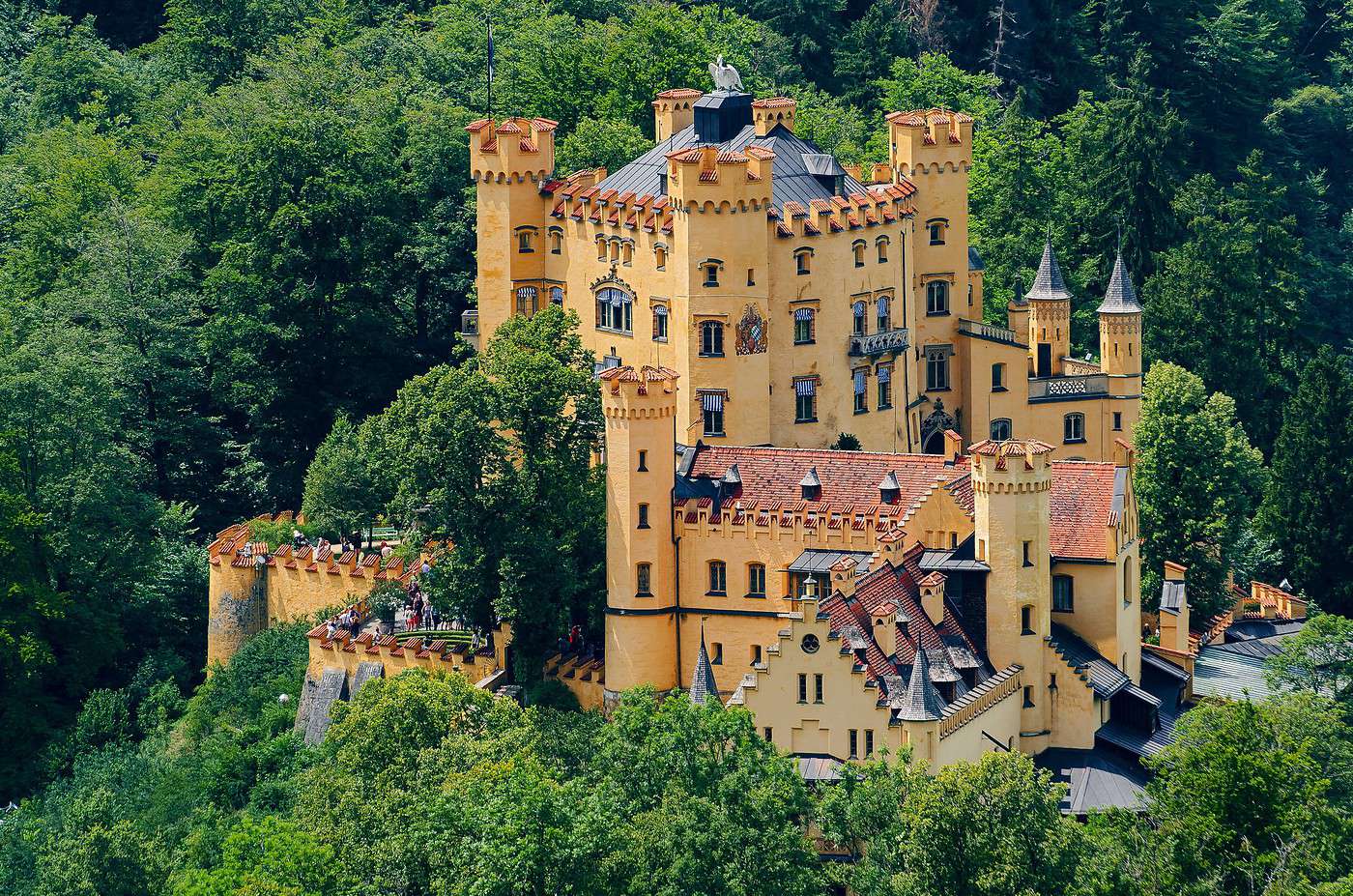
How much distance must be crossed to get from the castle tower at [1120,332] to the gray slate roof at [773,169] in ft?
37.6

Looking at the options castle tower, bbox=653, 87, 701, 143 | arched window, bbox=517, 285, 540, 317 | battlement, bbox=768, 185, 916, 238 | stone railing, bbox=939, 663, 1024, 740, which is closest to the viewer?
stone railing, bbox=939, 663, 1024, 740

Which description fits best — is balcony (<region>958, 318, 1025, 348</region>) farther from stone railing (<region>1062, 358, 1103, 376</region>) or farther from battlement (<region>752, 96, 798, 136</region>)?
battlement (<region>752, 96, 798, 136</region>)

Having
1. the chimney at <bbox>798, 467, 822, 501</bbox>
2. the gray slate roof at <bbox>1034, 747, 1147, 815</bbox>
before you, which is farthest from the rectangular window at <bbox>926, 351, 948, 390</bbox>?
the gray slate roof at <bbox>1034, 747, 1147, 815</bbox>

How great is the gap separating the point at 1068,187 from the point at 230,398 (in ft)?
136

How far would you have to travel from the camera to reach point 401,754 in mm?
102875

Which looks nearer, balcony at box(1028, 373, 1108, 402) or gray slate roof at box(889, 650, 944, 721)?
gray slate roof at box(889, 650, 944, 721)

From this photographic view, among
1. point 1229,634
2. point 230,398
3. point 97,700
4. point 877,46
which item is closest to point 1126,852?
point 1229,634

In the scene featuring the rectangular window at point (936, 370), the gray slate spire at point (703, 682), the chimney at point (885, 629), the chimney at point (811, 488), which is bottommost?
the gray slate spire at point (703, 682)

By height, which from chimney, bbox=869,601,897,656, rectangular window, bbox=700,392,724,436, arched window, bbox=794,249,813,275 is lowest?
chimney, bbox=869,601,897,656

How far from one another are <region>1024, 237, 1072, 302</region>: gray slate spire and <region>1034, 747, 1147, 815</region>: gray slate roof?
91.1 ft

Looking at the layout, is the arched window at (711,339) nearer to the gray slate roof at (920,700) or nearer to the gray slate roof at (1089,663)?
the gray slate roof at (1089,663)

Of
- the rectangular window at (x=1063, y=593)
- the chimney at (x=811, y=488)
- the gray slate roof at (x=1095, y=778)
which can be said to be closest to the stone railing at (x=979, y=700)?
the gray slate roof at (x=1095, y=778)

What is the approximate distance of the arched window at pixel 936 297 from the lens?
12775cm

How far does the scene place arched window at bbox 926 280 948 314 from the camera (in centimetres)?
12775
